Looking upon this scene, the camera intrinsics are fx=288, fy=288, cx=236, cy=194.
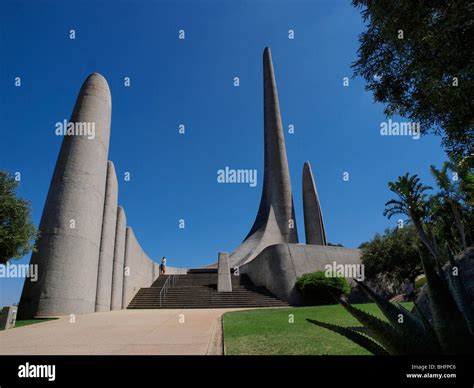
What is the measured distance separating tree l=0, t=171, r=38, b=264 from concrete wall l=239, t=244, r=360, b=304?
1237cm

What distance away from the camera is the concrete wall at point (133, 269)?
1619 centimetres

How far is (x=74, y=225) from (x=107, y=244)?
268 centimetres

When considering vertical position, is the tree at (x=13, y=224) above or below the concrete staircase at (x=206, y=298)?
above

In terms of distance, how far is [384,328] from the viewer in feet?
5.15

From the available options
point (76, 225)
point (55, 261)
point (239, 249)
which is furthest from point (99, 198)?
point (239, 249)

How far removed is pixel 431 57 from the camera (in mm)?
5902

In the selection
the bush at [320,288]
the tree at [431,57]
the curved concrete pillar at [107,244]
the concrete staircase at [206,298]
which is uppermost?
the tree at [431,57]

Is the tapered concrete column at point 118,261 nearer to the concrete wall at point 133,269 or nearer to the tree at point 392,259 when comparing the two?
the concrete wall at point 133,269

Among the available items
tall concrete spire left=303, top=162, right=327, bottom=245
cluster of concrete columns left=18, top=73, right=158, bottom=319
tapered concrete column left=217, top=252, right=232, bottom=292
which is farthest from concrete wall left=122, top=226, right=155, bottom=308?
tall concrete spire left=303, top=162, right=327, bottom=245

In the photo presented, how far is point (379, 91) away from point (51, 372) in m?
8.97

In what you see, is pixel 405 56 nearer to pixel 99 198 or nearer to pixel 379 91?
pixel 379 91

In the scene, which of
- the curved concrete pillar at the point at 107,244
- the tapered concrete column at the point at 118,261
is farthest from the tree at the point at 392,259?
the curved concrete pillar at the point at 107,244

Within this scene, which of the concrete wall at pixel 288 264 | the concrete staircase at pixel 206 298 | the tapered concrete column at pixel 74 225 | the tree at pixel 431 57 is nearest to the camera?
the tree at pixel 431 57

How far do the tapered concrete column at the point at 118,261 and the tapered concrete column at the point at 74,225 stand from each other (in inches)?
95.1
